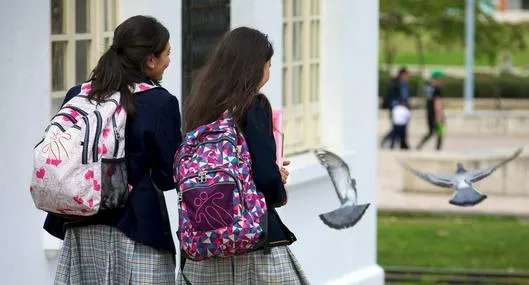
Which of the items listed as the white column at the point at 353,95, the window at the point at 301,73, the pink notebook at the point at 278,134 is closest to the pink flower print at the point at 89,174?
the pink notebook at the point at 278,134

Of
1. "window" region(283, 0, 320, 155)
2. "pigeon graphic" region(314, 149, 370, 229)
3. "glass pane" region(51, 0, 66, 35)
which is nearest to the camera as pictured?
"glass pane" region(51, 0, 66, 35)

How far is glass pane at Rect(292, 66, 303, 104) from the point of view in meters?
10.3

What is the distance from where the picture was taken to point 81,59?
25.4 feet

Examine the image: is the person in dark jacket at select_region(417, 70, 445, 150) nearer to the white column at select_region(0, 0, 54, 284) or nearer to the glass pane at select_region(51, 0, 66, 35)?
the glass pane at select_region(51, 0, 66, 35)

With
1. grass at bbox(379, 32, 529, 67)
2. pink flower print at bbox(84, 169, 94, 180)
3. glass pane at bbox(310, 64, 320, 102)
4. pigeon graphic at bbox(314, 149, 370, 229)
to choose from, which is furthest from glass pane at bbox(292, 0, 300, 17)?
grass at bbox(379, 32, 529, 67)

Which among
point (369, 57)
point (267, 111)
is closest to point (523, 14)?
point (369, 57)

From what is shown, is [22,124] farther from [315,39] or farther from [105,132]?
[315,39]

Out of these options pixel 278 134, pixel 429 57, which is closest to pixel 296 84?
pixel 278 134

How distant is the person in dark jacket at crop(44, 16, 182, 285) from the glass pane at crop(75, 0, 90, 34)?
209 centimetres

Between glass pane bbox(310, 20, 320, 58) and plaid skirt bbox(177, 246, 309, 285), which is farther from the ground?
glass pane bbox(310, 20, 320, 58)

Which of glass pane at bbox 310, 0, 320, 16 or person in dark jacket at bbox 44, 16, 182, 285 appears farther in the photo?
glass pane at bbox 310, 0, 320, 16

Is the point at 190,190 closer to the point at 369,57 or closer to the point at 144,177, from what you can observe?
the point at 144,177

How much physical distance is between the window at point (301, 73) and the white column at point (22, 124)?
313cm

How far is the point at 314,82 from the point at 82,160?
536 centimetres
